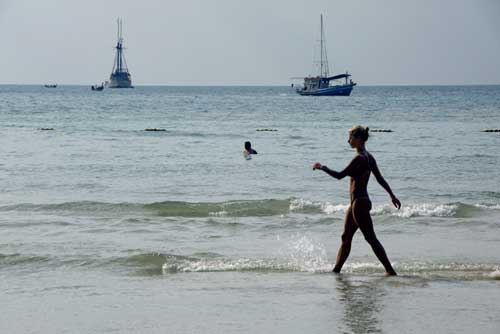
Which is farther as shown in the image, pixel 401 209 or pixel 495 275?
pixel 401 209

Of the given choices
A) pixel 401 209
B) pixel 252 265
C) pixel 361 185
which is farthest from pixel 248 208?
pixel 361 185

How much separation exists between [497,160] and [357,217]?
1714 centimetres

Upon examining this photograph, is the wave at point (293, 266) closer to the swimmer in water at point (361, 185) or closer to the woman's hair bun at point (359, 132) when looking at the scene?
the swimmer in water at point (361, 185)

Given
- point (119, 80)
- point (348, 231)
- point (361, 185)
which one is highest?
point (119, 80)

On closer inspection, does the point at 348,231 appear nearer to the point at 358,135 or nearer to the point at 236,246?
the point at 358,135

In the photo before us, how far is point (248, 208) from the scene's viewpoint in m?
15.9

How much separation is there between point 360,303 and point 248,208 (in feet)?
24.8

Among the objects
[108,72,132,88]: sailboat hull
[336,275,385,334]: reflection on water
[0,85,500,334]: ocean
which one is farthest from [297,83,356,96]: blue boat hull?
[336,275,385,334]: reflection on water

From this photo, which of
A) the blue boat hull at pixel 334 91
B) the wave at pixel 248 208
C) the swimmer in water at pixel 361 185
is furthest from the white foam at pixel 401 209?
the blue boat hull at pixel 334 91

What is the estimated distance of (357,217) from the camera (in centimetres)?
960

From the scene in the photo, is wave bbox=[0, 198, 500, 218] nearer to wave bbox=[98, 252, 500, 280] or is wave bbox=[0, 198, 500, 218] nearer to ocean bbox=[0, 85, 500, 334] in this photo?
ocean bbox=[0, 85, 500, 334]

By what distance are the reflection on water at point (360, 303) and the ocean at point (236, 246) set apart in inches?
0.8

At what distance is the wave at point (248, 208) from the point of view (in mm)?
15352

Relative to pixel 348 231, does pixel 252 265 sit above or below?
below
